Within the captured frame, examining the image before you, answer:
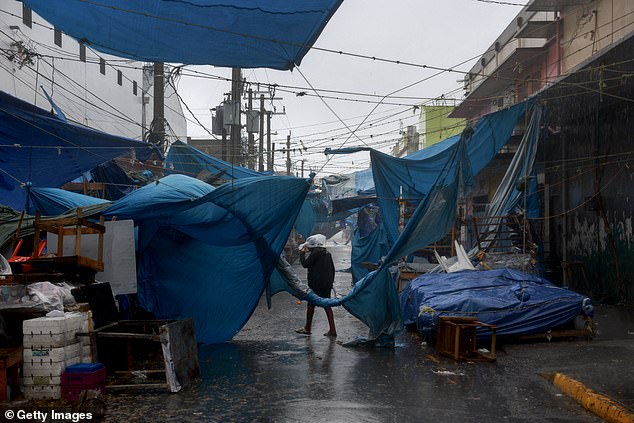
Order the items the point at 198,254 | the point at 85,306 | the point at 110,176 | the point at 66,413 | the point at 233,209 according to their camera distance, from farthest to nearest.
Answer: the point at 110,176 → the point at 198,254 → the point at 233,209 → the point at 85,306 → the point at 66,413

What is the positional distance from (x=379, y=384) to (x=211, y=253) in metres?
3.88

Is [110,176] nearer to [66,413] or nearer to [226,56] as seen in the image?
[226,56]

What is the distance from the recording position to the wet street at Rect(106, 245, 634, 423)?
614 cm

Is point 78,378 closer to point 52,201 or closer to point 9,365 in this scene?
point 9,365

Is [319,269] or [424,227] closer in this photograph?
[424,227]

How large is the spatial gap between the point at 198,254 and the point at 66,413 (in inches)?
169

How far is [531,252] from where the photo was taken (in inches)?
508

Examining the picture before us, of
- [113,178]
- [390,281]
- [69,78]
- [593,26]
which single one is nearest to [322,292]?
[390,281]

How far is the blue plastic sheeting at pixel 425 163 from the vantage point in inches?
561

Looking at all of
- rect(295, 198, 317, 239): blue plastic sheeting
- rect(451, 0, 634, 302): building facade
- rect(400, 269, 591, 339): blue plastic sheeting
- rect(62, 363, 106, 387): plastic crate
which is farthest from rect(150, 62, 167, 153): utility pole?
rect(295, 198, 317, 239): blue plastic sheeting

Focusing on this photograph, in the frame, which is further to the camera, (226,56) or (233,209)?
(233,209)

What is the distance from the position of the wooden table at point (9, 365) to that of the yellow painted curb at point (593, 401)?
5.97 metres

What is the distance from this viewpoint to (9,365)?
6152 millimetres

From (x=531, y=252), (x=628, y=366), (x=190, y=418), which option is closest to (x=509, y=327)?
(x=628, y=366)
